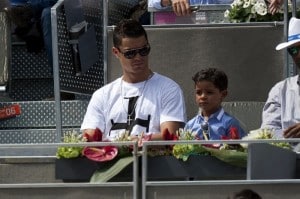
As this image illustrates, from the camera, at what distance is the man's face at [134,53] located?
853cm

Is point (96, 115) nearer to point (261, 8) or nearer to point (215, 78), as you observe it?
point (215, 78)

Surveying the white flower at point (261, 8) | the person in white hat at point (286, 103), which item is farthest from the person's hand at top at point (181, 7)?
the person in white hat at point (286, 103)

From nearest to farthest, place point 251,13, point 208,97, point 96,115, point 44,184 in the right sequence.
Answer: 1. point 44,184
2. point 208,97
3. point 96,115
4. point 251,13

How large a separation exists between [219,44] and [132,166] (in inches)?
106

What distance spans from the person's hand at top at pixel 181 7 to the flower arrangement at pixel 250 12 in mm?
363

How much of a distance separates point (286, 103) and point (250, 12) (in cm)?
155

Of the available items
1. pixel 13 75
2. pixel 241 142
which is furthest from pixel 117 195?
pixel 13 75

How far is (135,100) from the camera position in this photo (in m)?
8.59

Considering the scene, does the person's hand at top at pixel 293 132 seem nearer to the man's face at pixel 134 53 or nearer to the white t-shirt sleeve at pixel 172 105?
the white t-shirt sleeve at pixel 172 105

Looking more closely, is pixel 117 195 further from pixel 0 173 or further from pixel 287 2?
pixel 287 2

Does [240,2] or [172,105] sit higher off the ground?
[240,2]

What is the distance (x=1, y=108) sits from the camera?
10.6 m

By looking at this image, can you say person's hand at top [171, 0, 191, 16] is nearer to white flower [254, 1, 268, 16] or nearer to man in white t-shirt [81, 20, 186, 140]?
white flower [254, 1, 268, 16]

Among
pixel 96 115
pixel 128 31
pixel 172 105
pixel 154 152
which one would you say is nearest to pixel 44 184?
pixel 154 152
